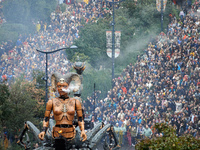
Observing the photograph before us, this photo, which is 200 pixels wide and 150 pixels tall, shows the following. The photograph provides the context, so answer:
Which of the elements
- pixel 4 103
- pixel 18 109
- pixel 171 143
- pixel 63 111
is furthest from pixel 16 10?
pixel 171 143

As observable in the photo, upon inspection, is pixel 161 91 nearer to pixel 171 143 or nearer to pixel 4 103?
pixel 4 103

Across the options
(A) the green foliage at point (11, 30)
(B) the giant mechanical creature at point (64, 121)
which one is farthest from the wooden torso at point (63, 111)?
(A) the green foliage at point (11, 30)

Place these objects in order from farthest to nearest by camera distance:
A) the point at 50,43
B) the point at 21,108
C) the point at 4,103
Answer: the point at 50,43, the point at 21,108, the point at 4,103

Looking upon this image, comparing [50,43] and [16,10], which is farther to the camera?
[16,10]

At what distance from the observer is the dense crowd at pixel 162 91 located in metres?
30.4

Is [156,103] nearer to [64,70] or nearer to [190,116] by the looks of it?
[190,116]

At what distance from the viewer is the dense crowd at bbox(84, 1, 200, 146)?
30.4 metres

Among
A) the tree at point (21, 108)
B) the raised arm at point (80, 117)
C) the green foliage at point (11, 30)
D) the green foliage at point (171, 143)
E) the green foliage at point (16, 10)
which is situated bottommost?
the tree at point (21, 108)

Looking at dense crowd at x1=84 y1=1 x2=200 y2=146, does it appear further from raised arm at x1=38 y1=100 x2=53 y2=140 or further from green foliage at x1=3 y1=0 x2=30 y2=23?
green foliage at x1=3 y1=0 x2=30 y2=23

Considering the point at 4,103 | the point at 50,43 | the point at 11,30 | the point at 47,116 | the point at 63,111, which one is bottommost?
the point at 4,103

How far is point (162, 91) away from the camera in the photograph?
1325 inches

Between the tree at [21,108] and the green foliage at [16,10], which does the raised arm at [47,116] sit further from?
the green foliage at [16,10]

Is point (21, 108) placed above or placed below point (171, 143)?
below

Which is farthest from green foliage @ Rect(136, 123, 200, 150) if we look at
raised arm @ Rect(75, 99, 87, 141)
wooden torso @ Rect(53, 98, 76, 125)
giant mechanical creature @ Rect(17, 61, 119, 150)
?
wooden torso @ Rect(53, 98, 76, 125)
